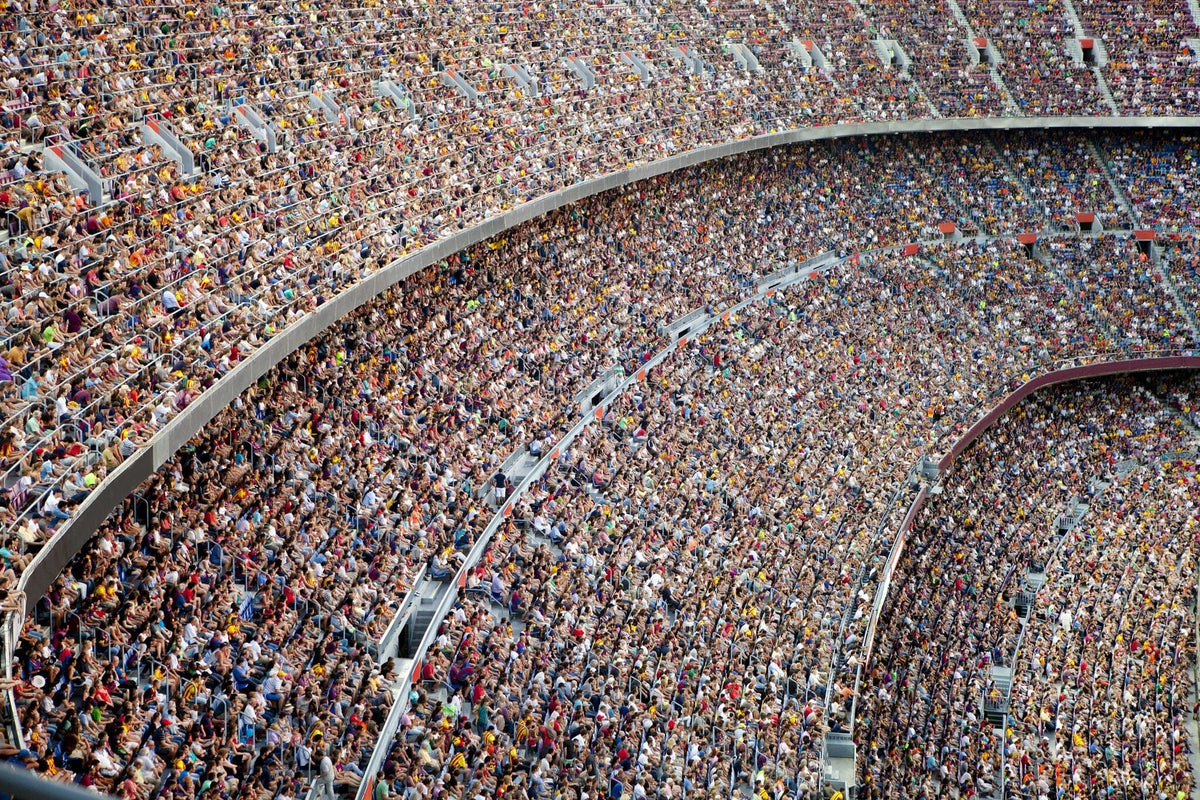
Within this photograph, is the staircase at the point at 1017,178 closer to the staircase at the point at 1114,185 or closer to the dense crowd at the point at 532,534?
the staircase at the point at 1114,185

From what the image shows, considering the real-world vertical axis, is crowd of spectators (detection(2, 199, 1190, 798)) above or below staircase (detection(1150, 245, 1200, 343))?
below

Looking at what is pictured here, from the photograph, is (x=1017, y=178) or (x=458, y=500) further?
(x=1017, y=178)

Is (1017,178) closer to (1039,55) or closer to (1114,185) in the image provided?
(1114,185)

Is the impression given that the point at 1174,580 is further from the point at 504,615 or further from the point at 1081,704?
the point at 504,615

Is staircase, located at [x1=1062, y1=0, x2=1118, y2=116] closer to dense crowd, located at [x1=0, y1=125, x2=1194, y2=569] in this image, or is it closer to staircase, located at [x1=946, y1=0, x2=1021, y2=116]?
staircase, located at [x1=946, y1=0, x2=1021, y2=116]

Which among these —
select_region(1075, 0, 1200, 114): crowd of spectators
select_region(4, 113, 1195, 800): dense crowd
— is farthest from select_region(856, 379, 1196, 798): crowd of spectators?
select_region(1075, 0, 1200, 114): crowd of spectators

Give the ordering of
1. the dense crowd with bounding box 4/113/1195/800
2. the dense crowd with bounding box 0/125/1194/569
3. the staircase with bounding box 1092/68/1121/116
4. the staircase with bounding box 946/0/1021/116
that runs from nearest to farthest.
→ 1. the dense crowd with bounding box 0/125/1194/569
2. the dense crowd with bounding box 4/113/1195/800
3. the staircase with bounding box 946/0/1021/116
4. the staircase with bounding box 1092/68/1121/116

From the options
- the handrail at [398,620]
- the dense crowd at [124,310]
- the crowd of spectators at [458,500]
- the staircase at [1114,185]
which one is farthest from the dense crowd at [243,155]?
the staircase at [1114,185]

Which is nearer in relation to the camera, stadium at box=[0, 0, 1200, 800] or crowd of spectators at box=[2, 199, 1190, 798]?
crowd of spectators at box=[2, 199, 1190, 798]

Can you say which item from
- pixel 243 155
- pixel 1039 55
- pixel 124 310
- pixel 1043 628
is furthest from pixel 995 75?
pixel 124 310
